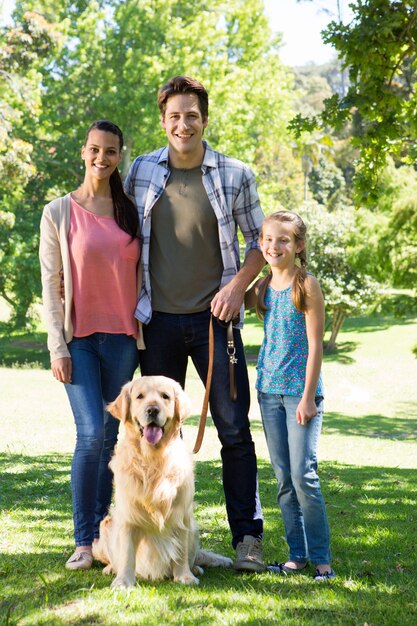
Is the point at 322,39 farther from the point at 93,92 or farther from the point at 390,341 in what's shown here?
the point at 390,341

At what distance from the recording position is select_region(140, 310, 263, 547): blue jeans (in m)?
4.88

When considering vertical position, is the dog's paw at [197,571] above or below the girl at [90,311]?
below

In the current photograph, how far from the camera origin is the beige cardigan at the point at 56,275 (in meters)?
4.75

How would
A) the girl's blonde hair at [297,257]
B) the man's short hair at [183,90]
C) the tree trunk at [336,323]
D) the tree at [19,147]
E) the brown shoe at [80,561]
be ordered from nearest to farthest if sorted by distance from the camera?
1. the girl's blonde hair at [297,257]
2. the brown shoe at [80,561]
3. the man's short hair at [183,90]
4. the tree at [19,147]
5. the tree trunk at [336,323]

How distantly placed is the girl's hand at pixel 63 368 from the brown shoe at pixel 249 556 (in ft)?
4.77

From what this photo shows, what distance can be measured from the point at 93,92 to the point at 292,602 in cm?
3113

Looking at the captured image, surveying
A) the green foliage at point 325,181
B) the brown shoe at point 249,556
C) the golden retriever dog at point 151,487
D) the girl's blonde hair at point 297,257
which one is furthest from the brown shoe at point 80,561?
the green foliage at point 325,181

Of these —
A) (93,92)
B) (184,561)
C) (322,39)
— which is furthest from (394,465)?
(93,92)

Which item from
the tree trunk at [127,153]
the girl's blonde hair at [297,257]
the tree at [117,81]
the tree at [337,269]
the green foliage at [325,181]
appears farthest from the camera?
the green foliage at [325,181]

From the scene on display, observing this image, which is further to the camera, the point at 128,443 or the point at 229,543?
the point at 229,543

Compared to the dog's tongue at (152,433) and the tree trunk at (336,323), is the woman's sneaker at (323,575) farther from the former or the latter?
the tree trunk at (336,323)

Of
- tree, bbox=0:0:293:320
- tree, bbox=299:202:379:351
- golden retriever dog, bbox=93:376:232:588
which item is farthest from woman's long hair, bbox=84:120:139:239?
tree, bbox=299:202:379:351

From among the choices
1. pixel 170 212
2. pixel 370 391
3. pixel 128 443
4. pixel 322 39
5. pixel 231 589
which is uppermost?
pixel 322 39

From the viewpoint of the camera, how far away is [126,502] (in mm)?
4430
